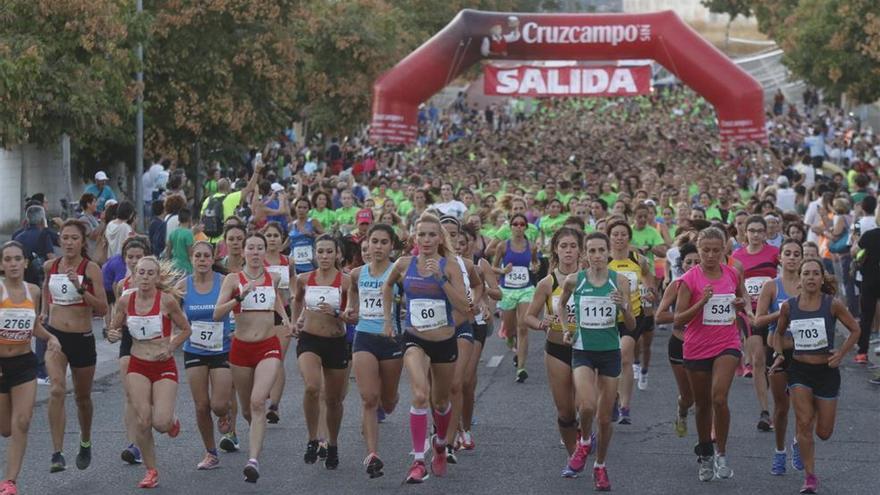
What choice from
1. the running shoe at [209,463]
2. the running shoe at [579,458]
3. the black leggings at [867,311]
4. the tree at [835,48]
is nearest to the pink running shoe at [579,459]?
the running shoe at [579,458]

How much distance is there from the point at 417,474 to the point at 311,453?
1.19 metres

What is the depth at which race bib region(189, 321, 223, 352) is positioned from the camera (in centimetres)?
1209

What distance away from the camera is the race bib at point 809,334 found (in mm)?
11523

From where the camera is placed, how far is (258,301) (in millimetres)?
12242

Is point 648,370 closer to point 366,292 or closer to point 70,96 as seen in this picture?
point 366,292

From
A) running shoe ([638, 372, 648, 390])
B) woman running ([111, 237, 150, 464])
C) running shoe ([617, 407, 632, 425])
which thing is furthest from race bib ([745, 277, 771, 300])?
woman running ([111, 237, 150, 464])

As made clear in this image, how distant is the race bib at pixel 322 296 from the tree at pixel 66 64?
11.5 meters

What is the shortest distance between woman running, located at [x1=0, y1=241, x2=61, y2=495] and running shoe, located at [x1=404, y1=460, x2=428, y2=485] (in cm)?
239

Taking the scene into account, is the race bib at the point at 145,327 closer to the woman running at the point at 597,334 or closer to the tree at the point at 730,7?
the woman running at the point at 597,334

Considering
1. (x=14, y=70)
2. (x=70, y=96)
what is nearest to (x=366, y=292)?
(x=14, y=70)

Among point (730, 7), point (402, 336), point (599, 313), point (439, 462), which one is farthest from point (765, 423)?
point (730, 7)

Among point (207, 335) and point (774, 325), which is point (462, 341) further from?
point (774, 325)

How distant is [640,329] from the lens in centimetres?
1472

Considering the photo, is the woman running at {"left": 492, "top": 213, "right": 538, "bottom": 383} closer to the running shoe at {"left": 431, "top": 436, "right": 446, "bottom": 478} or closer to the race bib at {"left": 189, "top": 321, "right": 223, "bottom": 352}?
the running shoe at {"left": 431, "top": 436, "right": 446, "bottom": 478}
